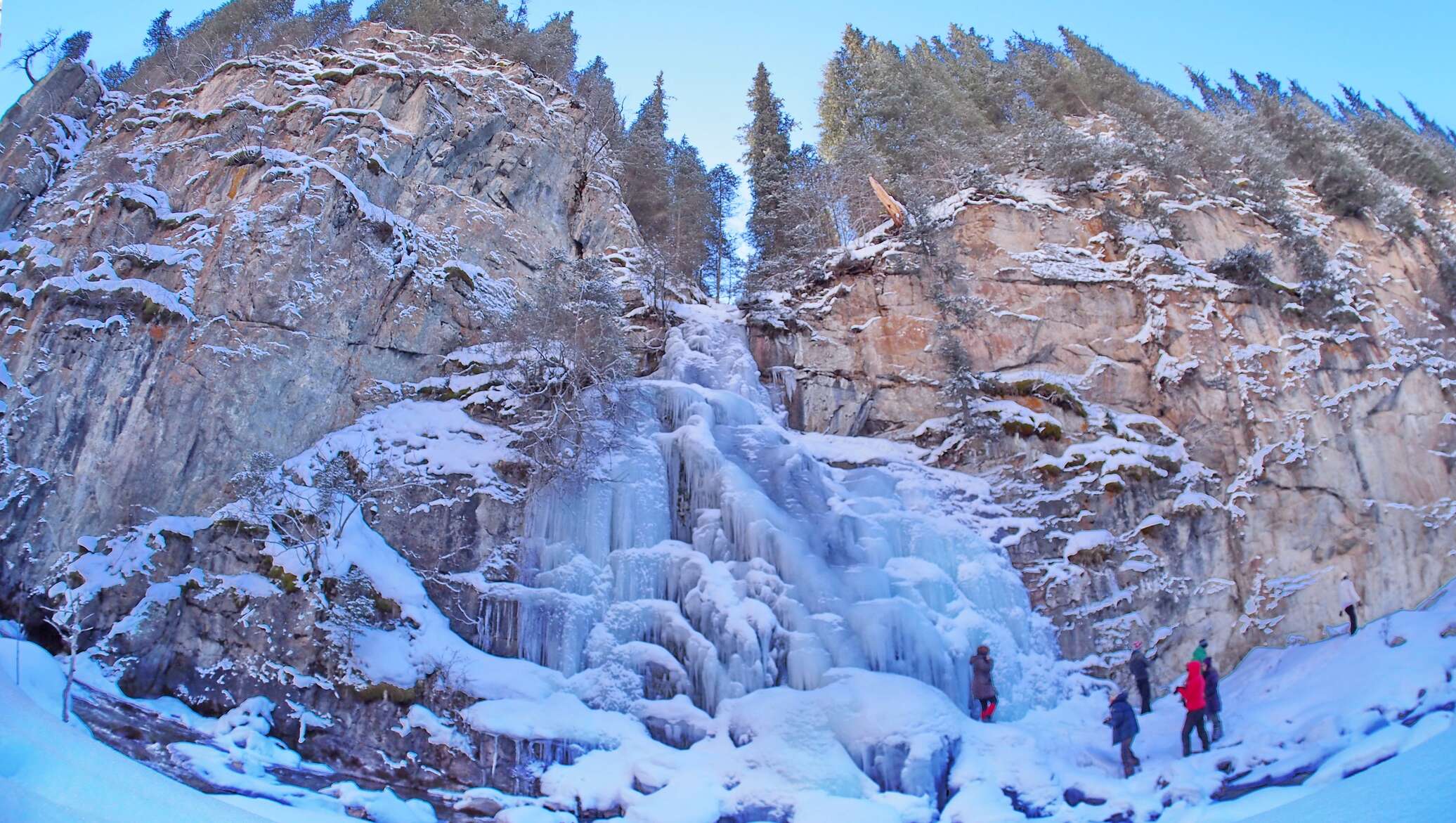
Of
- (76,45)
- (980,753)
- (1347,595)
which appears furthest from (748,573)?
(76,45)

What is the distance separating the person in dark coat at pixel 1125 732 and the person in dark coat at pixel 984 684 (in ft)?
5.01

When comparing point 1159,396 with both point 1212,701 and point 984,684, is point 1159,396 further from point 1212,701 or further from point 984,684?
point 984,684

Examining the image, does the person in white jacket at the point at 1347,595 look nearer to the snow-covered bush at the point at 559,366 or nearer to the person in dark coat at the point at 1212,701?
the person in dark coat at the point at 1212,701

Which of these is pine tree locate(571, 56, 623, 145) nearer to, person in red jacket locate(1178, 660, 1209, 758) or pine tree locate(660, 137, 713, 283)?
pine tree locate(660, 137, 713, 283)

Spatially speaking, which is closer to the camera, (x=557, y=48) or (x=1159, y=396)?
(x=1159, y=396)

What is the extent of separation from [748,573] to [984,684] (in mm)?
3329

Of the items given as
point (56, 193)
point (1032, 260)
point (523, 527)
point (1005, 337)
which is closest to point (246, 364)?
point (523, 527)

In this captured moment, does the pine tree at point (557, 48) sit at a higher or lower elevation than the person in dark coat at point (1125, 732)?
higher

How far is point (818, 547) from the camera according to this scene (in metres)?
11.9

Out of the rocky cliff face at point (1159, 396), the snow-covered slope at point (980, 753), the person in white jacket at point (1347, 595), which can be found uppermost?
the rocky cliff face at point (1159, 396)

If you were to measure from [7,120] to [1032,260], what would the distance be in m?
21.3

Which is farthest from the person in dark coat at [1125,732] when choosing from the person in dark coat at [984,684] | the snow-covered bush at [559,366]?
the snow-covered bush at [559,366]

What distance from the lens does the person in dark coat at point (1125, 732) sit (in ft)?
29.0

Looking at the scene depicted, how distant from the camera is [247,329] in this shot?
12430mm
